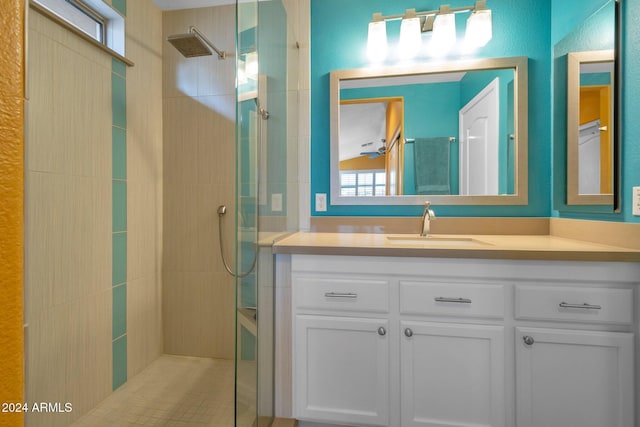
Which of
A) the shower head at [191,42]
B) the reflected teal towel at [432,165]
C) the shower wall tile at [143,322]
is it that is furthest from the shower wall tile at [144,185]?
the reflected teal towel at [432,165]

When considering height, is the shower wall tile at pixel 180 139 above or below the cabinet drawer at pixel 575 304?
above

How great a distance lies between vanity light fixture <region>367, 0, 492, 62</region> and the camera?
1.69 m

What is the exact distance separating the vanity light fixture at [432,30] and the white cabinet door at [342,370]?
151 cm

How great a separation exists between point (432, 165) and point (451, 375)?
1.10 meters

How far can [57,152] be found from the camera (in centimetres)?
144

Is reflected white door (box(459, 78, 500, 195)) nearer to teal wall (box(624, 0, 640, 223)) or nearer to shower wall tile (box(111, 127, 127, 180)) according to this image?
teal wall (box(624, 0, 640, 223))

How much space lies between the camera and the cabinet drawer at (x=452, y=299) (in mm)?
1199

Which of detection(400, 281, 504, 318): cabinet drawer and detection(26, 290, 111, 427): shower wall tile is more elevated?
detection(400, 281, 504, 318): cabinet drawer

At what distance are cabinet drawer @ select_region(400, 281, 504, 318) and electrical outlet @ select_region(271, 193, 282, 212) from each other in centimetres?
63

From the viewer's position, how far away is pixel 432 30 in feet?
5.75

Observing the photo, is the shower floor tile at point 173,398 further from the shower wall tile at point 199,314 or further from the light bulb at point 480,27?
the light bulb at point 480,27

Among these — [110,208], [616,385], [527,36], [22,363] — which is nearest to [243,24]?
[22,363]

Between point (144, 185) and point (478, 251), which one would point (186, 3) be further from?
point (478, 251)

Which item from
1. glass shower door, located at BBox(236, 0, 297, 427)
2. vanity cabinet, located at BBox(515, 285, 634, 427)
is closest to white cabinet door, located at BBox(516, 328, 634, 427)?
vanity cabinet, located at BBox(515, 285, 634, 427)
